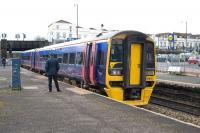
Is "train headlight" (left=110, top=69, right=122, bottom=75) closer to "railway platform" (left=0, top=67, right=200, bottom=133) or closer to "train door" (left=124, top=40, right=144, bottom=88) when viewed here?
"train door" (left=124, top=40, right=144, bottom=88)

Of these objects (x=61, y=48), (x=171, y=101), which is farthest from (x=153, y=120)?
(x=61, y=48)

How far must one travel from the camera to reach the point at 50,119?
410 inches

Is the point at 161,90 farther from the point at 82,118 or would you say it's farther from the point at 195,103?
the point at 82,118

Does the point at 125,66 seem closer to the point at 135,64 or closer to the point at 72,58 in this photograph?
the point at 135,64

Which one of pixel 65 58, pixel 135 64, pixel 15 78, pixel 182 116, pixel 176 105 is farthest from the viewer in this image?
pixel 65 58

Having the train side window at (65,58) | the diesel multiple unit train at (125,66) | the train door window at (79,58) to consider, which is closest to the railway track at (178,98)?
the diesel multiple unit train at (125,66)

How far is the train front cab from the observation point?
53.9 feet

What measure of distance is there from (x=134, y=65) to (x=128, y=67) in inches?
14.1

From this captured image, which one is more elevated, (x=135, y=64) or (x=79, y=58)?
(x=79, y=58)

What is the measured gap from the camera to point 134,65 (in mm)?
16672

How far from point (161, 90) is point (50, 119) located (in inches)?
566

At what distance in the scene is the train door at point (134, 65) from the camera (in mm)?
16422

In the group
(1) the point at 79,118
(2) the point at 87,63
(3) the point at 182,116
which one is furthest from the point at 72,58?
(1) the point at 79,118

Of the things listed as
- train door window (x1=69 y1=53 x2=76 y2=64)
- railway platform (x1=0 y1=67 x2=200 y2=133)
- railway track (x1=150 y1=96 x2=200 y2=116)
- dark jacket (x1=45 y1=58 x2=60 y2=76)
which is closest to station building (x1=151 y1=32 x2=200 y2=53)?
train door window (x1=69 y1=53 x2=76 y2=64)
